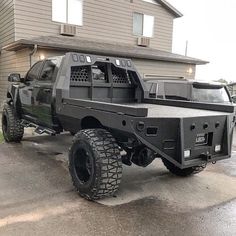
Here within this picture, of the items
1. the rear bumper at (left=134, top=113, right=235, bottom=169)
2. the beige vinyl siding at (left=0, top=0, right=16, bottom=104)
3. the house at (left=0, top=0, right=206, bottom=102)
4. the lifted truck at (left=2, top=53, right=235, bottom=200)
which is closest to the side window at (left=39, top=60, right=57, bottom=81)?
the lifted truck at (left=2, top=53, right=235, bottom=200)

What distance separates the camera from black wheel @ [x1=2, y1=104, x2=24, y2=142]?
7.60 m

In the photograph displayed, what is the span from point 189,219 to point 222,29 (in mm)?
32813

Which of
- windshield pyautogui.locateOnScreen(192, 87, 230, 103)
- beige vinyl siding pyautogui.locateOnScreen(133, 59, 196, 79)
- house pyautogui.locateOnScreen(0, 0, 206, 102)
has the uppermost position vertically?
house pyautogui.locateOnScreen(0, 0, 206, 102)

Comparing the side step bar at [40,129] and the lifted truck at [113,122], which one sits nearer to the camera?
the lifted truck at [113,122]

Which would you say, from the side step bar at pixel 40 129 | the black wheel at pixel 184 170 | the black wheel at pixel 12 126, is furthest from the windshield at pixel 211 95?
the black wheel at pixel 12 126

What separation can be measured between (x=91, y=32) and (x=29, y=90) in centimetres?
829

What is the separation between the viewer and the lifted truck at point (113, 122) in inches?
153

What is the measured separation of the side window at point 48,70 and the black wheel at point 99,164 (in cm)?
200

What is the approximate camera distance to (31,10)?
1238 centimetres

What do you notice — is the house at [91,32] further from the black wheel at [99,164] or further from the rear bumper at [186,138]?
the rear bumper at [186,138]

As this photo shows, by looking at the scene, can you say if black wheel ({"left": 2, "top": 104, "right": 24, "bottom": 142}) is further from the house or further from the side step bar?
the house

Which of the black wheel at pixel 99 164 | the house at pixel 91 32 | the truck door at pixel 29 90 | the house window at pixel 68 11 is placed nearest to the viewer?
the black wheel at pixel 99 164

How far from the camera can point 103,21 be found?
14781 mm

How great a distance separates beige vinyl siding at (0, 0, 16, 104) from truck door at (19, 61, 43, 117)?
19.0ft
